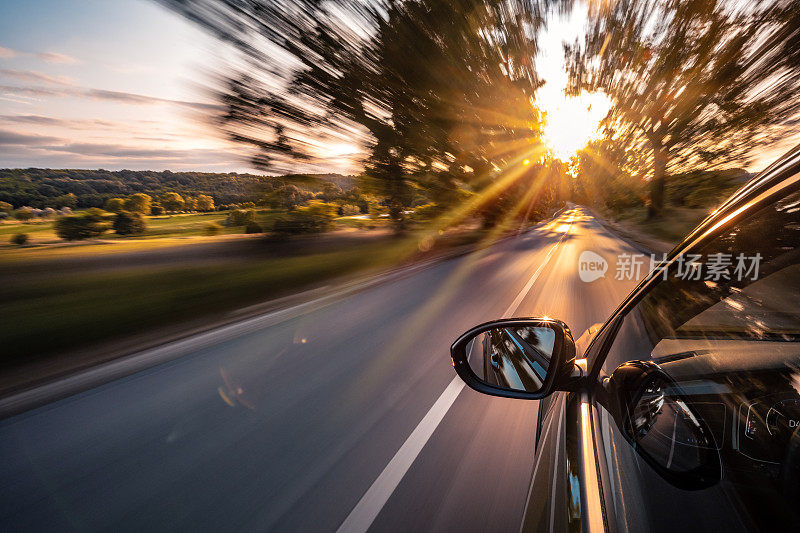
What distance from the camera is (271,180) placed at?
27.6ft

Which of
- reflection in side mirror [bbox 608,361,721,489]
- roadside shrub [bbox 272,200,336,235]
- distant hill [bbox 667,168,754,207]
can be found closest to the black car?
reflection in side mirror [bbox 608,361,721,489]

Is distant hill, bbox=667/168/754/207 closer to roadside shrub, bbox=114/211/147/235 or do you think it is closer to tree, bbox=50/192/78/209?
roadside shrub, bbox=114/211/147/235

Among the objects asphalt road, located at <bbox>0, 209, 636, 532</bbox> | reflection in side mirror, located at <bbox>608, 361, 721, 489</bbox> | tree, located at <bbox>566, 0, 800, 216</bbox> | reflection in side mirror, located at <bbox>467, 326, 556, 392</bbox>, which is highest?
tree, located at <bbox>566, 0, 800, 216</bbox>

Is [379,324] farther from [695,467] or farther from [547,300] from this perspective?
[695,467]

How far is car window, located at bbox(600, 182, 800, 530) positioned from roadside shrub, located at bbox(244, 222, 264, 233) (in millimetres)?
10001

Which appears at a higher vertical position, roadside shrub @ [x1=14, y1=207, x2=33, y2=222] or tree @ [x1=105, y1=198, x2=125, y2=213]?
tree @ [x1=105, y1=198, x2=125, y2=213]

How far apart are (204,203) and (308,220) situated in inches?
164

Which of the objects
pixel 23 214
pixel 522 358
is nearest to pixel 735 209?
pixel 522 358

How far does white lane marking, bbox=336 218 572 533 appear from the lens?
165 centimetres

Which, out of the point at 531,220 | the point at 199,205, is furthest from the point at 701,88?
the point at 531,220

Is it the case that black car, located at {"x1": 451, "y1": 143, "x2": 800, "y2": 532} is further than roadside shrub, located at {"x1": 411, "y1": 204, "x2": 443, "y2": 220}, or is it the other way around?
roadside shrub, located at {"x1": 411, "y1": 204, "x2": 443, "y2": 220}

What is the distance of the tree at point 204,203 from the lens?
431 inches

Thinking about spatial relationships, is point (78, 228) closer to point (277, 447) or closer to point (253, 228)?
point (253, 228)

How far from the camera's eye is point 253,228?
9.60 m
